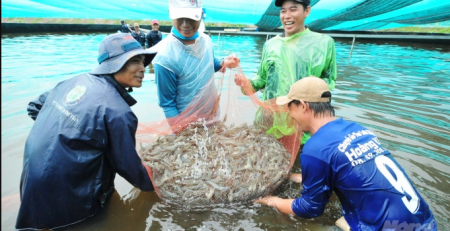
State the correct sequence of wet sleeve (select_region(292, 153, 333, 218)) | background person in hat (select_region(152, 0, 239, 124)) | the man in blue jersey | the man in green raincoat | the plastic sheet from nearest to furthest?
the man in blue jersey
wet sleeve (select_region(292, 153, 333, 218))
background person in hat (select_region(152, 0, 239, 124))
the man in green raincoat
the plastic sheet

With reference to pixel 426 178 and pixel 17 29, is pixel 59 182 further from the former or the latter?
pixel 17 29

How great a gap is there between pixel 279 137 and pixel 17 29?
23.6m

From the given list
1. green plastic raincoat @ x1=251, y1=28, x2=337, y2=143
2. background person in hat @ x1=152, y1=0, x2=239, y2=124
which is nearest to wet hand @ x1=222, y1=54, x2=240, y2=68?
background person in hat @ x1=152, y1=0, x2=239, y2=124

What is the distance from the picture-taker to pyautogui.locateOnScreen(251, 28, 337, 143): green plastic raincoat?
9.87 ft

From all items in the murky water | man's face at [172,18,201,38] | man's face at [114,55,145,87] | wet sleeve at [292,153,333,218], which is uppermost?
man's face at [172,18,201,38]

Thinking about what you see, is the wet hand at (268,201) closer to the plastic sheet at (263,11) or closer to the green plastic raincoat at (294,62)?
the green plastic raincoat at (294,62)

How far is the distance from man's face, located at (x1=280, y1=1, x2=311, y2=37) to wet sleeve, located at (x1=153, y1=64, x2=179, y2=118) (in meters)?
1.34

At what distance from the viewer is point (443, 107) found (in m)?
5.84

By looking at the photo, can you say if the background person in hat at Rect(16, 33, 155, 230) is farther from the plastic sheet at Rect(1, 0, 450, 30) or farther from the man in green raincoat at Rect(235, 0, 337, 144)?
the plastic sheet at Rect(1, 0, 450, 30)

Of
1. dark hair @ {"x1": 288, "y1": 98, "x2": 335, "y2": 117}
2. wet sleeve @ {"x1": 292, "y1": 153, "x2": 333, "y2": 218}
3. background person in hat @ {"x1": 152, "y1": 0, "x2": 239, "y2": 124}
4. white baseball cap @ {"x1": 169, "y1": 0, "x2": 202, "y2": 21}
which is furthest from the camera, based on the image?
background person in hat @ {"x1": 152, "y1": 0, "x2": 239, "y2": 124}

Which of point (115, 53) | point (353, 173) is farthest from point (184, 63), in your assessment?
point (353, 173)

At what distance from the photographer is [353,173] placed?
1.96 meters

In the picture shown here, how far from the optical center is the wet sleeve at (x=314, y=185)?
6.75 ft

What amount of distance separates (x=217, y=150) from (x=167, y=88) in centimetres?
86
